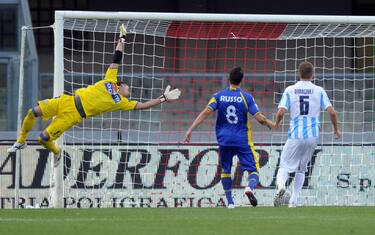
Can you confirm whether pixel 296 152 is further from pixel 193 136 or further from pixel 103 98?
pixel 193 136

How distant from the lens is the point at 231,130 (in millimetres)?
14594

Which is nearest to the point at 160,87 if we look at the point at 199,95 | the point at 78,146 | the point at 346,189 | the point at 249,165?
the point at 199,95

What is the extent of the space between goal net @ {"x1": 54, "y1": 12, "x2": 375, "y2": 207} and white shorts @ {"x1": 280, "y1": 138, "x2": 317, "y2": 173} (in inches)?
101

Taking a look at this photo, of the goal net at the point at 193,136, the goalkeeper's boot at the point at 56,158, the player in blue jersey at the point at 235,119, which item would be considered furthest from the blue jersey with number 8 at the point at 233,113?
the goalkeeper's boot at the point at 56,158

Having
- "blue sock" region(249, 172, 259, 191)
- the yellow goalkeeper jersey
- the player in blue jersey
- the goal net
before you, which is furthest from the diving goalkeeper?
"blue sock" region(249, 172, 259, 191)

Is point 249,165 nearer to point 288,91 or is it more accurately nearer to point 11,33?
point 288,91

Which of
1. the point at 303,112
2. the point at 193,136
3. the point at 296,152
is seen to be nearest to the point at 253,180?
the point at 296,152

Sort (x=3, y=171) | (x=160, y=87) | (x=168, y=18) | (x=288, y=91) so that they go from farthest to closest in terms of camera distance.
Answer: (x=160, y=87) → (x=3, y=171) → (x=168, y=18) → (x=288, y=91)

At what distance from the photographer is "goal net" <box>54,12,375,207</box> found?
1719cm

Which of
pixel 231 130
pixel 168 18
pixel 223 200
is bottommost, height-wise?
pixel 223 200

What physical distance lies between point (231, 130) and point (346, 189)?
4456 millimetres

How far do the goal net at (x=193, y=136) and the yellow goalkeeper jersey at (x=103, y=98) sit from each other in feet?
2.28

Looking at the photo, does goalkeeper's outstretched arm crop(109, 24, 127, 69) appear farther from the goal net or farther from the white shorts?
the white shorts

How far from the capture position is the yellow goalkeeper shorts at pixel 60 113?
592 inches
